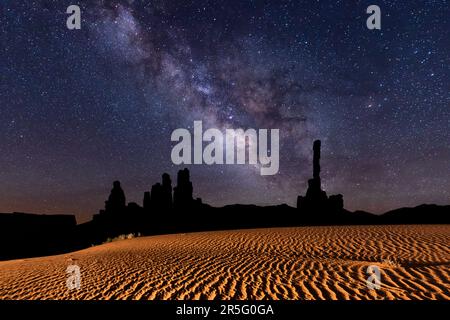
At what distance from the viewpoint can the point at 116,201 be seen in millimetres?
74188

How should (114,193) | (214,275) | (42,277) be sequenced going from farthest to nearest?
(114,193) < (42,277) < (214,275)

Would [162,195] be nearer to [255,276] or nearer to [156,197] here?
[156,197]

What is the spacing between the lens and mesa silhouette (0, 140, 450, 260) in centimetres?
4528

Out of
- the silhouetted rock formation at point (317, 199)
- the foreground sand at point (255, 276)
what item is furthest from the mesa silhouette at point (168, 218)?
the foreground sand at point (255, 276)

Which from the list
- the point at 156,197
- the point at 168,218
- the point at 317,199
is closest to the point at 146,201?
the point at 156,197

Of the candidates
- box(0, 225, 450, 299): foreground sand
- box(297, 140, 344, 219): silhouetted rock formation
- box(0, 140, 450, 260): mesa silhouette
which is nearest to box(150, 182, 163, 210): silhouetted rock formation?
box(0, 140, 450, 260): mesa silhouette

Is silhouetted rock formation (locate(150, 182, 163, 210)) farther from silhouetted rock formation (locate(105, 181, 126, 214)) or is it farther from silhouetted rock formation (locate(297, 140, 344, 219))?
silhouetted rock formation (locate(297, 140, 344, 219))

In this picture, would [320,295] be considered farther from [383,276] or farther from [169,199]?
[169,199]

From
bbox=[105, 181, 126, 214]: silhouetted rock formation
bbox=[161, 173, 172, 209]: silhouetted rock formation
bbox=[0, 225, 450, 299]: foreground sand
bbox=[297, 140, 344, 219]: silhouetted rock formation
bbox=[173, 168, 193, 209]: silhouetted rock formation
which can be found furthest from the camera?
bbox=[105, 181, 126, 214]: silhouetted rock formation

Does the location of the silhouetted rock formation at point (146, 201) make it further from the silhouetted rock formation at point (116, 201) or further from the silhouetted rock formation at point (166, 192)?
the silhouetted rock formation at point (116, 201)

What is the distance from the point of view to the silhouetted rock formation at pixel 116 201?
73.5 metres
